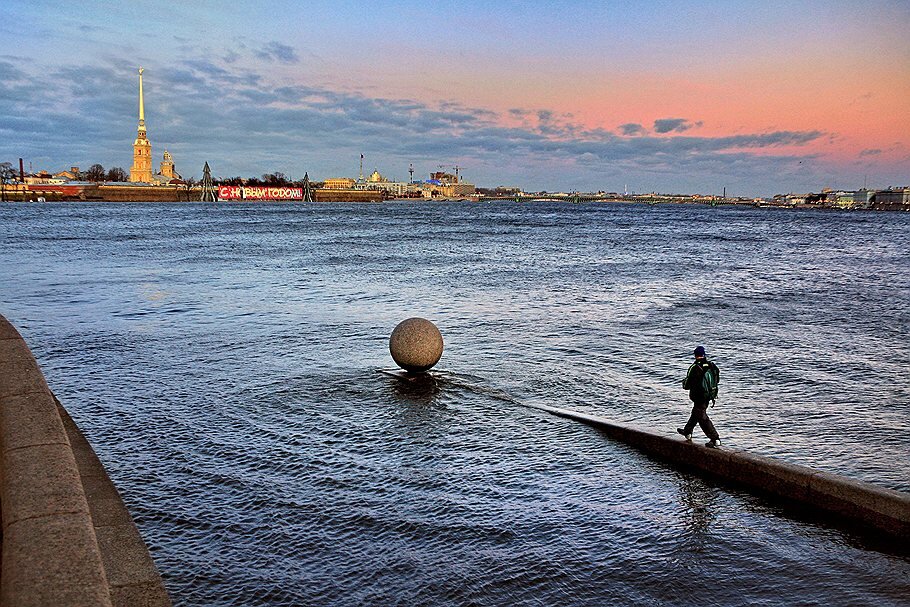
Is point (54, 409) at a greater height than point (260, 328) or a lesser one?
greater

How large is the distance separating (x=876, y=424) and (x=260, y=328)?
40.3ft

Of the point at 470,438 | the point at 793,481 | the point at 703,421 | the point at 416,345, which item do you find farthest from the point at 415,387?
the point at 793,481

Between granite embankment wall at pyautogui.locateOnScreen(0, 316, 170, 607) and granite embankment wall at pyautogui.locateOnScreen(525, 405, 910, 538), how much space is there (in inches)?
232

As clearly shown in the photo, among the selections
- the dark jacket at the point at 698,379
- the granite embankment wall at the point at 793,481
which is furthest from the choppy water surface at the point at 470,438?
the dark jacket at the point at 698,379

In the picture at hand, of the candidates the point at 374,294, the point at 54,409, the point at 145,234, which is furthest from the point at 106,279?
the point at 145,234

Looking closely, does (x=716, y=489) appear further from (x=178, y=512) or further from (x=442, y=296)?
(x=442, y=296)

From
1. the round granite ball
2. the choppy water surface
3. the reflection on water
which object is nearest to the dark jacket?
the choppy water surface

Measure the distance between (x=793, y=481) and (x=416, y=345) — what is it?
6163mm

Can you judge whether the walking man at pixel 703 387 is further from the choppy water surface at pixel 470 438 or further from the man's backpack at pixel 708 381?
the choppy water surface at pixel 470 438

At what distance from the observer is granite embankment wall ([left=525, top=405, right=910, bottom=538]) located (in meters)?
7.08

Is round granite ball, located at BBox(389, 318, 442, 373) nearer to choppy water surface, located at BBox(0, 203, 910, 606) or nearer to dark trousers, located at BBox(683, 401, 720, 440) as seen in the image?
choppy water surface, located at BBox(0, 203, 910, 606)

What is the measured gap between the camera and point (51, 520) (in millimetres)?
3717

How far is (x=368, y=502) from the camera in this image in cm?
753

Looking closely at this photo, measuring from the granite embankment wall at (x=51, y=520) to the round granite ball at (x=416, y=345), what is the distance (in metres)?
6.03
